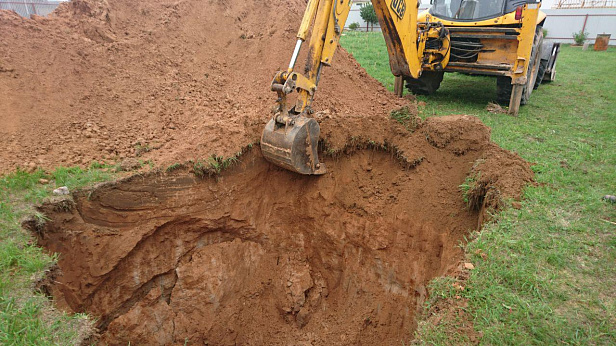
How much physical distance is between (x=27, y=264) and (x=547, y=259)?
184 inches

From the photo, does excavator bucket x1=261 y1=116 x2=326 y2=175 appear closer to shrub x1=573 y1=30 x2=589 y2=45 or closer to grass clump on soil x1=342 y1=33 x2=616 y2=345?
grass clump on soil x1=342 y1=33 x2=616 y2=345

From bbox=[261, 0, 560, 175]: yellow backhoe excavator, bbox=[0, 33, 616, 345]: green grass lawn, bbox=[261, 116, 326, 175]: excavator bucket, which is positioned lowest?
bbox=[0, 33, 616, 345]: green grass lawn

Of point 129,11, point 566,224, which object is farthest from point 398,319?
point 129,11

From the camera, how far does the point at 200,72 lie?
641 cm

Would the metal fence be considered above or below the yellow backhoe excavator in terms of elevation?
above

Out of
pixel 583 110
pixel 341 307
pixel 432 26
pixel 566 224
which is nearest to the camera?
pixel 566 224

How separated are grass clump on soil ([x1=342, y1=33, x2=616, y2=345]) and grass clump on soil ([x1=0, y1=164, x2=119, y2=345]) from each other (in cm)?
282

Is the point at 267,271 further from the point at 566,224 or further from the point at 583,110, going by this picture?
the point at 583,110

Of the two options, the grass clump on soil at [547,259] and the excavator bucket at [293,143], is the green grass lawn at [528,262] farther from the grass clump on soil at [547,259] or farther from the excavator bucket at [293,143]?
the excavator bucket at [293,143]

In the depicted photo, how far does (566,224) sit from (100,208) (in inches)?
204

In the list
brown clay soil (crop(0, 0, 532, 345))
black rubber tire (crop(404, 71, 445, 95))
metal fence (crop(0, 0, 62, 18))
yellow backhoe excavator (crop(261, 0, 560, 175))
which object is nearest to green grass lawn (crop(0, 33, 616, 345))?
brown clay soil (crop(0, 0, 532, 345))

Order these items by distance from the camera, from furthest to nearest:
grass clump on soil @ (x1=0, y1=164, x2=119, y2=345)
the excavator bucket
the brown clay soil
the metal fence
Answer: the metal fence
the brown clay soil
the excavator bucket
grass clump on soil @ (x1=0, y1=164, x2=119, y2=345)

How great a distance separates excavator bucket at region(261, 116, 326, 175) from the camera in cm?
433

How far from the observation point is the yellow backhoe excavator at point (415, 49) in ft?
14.3
